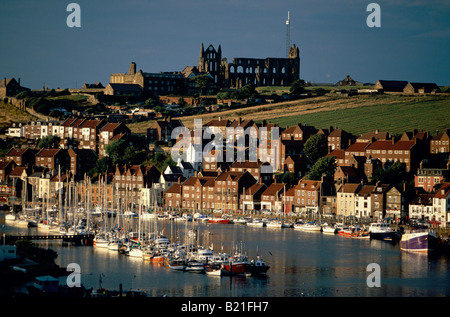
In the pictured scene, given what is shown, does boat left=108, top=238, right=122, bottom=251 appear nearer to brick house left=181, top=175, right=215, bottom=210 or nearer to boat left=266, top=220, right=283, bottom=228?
boat left=266, top=220, right=283, bottom=228

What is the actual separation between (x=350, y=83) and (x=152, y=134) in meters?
30.2

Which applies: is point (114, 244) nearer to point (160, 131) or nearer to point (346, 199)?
point (346, 199)

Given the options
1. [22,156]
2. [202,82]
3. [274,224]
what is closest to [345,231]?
[274,224]

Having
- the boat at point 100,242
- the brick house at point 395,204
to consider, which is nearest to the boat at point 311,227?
the brick house at point 395,204

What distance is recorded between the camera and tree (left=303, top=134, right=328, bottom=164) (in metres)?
59.8

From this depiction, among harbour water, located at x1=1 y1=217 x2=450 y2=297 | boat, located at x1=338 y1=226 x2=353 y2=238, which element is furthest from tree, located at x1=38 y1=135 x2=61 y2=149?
boat, located at x1=338 y1=226 x2=353 y2=238

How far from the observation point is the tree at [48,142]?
71.8 m

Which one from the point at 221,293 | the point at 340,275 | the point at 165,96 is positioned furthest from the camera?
the point at 165,96

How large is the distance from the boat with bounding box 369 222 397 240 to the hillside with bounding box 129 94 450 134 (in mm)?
18551

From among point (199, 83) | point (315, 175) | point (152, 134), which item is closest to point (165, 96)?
point (199, 83)

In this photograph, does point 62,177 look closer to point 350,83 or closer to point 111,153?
point 111,153

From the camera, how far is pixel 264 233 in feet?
153

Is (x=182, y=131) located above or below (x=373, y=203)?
above

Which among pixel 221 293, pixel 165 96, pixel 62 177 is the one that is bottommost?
pixel 221 293
